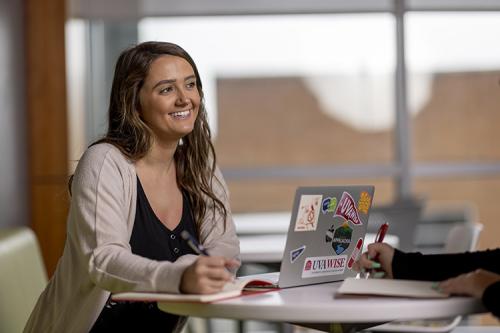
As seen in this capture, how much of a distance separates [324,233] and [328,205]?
9 centimetres

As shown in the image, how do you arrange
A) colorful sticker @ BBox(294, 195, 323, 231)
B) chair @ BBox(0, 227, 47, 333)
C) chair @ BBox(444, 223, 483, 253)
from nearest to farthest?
1. colorful sticker @ BBox(294, 195, 323, 231)
2. chair @ BBox(0, 227, 47, 333)
3. chair @ BBox(444, 223, 483, 253)

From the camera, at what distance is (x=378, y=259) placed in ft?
8.87

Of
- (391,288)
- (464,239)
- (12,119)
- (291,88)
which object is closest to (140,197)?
(391,288)

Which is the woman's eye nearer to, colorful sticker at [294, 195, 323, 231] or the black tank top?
the black tank top

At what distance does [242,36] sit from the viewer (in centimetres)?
767

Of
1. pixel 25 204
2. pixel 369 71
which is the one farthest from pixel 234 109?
pixel 25 204

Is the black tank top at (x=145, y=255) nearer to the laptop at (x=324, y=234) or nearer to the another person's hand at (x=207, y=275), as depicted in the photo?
the laptop at (x=324, y=234)

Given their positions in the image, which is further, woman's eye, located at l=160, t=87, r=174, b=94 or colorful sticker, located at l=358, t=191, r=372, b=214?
woman's eye, located at l=160, t=87, r=174, b=94

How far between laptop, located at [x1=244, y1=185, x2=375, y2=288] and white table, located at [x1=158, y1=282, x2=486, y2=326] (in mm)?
228

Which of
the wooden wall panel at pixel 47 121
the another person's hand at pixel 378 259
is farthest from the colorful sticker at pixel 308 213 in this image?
the wooden wall panel at pixel 47 121

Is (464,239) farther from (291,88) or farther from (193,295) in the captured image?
(291,88)

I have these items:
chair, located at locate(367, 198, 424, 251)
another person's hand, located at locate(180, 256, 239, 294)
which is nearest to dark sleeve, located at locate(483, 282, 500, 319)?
another person's hand, located at locate(180, 256, 239, 294)

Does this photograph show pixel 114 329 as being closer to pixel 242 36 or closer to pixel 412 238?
pixel 412 238

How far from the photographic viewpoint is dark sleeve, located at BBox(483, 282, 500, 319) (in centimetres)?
220
